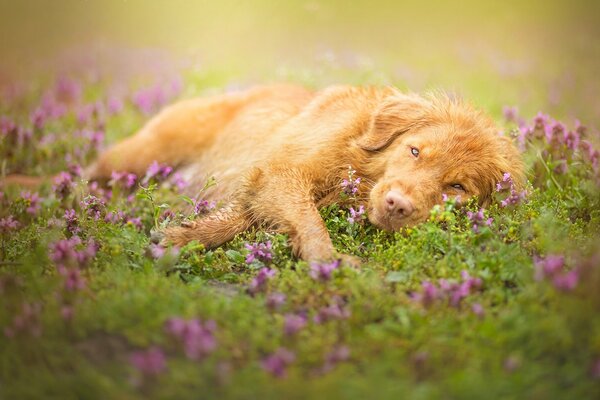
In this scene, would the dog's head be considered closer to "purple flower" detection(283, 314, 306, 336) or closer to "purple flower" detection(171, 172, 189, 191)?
"purple flower" detection(283, 314, 306, 336)

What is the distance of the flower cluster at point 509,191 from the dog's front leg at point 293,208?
3.99 feet

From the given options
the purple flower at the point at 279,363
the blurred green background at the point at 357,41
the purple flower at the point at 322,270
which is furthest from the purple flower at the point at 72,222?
the blurred green background at the point at 357,41

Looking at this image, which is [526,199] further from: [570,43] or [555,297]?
[570,43]

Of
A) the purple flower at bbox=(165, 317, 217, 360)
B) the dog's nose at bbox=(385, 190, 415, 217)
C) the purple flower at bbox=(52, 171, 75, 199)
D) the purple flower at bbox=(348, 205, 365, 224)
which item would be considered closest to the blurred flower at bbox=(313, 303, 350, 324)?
the purple flower at bbox=(165, 317, 217, 360)

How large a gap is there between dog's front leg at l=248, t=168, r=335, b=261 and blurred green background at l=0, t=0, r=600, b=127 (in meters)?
3.35

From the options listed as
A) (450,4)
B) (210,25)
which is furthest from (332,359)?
(450,4)

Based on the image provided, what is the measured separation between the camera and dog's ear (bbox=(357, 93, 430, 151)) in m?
4.52

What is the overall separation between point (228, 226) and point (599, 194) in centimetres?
254

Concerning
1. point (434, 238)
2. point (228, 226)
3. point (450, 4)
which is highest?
point (450, 4)

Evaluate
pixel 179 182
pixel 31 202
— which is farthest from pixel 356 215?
pixel 31 202

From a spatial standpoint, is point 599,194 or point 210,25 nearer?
point 599,194

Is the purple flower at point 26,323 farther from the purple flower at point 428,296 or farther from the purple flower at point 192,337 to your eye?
the purple flower at point 428,296

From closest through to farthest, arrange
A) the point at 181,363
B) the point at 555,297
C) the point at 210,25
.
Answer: the point at 181,363 → the point at 555,297 → the point at 210,25

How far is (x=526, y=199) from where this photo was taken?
4.23 metres
